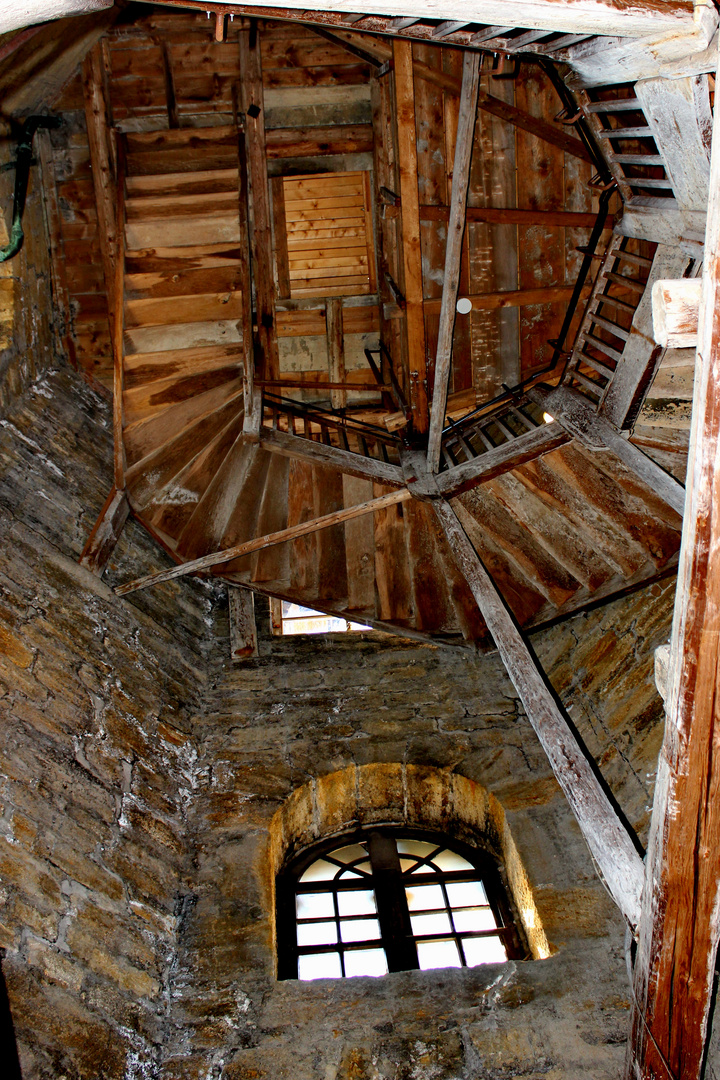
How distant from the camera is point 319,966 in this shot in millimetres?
4238

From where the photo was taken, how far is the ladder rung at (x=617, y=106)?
10.6ft

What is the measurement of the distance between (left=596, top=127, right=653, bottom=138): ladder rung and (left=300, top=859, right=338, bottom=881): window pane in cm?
405

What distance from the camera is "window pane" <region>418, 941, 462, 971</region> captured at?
4.23 m

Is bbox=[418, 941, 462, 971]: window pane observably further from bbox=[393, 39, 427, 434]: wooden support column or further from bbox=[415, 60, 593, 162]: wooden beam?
bbox=[415, 60, 593, 162]: wooden beam

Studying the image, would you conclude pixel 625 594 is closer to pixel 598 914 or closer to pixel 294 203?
pixel 598 914

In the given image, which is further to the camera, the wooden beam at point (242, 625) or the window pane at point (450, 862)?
the wooden beam at point (242, 625)

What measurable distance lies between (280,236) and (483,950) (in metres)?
5.90

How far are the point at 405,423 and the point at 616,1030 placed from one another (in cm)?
368

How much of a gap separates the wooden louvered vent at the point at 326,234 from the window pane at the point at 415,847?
482 centimetres

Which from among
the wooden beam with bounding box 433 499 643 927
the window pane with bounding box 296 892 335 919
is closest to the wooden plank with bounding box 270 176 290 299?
the wooden beam with bounding box 433 499 643 927

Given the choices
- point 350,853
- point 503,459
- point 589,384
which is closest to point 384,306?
point 503,459

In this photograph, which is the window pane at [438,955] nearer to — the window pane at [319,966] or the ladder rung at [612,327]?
the window pane at [319,966]

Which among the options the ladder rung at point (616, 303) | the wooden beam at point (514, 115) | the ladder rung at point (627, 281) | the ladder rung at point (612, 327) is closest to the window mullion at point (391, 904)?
the ladder rung at point (612, 327)

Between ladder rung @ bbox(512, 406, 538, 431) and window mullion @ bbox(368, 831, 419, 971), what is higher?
ladder rung @ bbox(512, 406, 538, 431)
